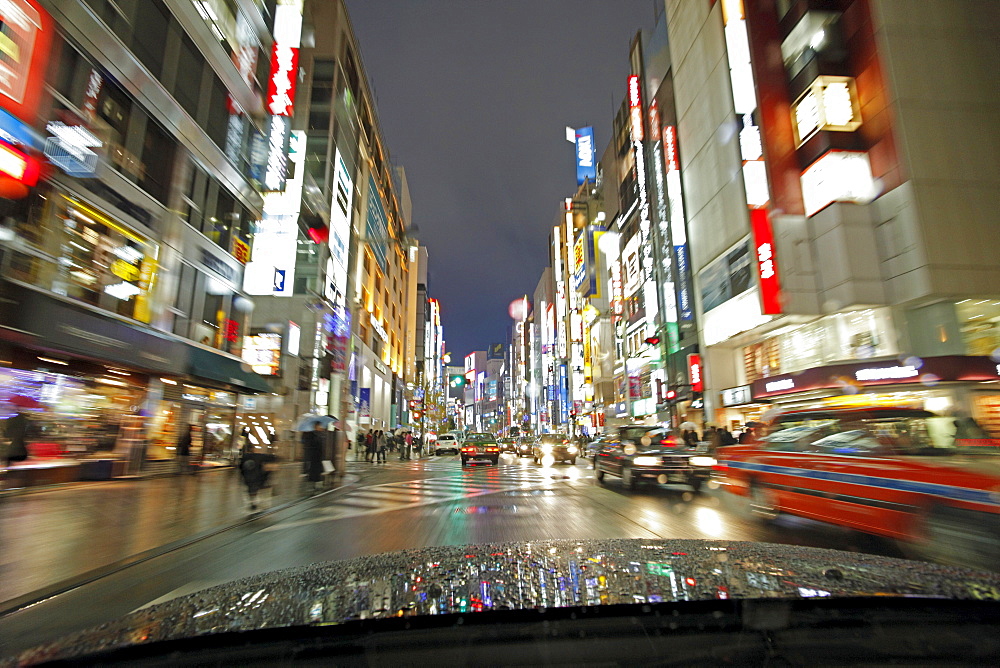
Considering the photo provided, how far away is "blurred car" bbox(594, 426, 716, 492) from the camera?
40.9 feet

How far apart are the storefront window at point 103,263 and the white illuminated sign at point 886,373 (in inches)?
959

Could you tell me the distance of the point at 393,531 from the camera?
7.58 metres

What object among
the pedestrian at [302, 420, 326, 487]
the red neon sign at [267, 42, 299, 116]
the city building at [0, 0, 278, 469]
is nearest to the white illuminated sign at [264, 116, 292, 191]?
the red neon sign at [267, 42, 299, 116]

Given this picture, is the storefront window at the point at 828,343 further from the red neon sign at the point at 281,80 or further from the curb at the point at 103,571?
the red neon sign at the point at 281,80

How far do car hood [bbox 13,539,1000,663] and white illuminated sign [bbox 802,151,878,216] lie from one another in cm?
2364

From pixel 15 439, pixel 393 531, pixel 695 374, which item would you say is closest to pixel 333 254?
pixel 695 374

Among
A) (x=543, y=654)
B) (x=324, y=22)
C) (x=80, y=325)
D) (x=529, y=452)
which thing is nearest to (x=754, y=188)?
(x=529, y=452)

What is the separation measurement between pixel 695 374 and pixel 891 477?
1083 inches

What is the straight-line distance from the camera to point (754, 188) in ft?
83.1

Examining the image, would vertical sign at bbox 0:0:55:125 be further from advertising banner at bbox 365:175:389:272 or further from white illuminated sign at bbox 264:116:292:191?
advertising banner at bbox 365:175:389:272

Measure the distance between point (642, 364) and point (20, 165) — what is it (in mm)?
40117

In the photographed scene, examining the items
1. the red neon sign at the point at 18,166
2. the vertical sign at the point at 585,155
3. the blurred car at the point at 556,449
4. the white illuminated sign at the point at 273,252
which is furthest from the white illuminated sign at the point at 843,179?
the vertical sign at the point at 585,155

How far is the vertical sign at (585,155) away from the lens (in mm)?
67250

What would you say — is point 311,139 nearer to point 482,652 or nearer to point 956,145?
point 956,145
